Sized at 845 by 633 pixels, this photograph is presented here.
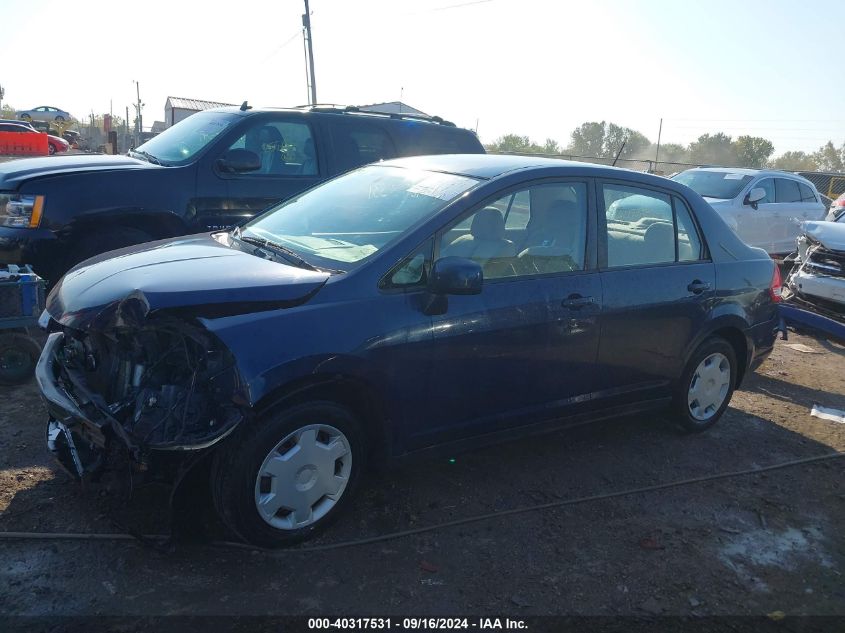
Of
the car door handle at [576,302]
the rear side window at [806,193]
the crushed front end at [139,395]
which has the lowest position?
the crushed front end at [139,395]

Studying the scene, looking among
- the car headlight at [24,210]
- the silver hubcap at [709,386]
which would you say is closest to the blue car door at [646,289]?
the silver hubcap at [709,386]

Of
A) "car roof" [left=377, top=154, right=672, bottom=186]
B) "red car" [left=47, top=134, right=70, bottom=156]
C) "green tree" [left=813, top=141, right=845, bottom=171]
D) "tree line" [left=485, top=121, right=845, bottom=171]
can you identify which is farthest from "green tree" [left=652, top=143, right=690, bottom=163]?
"car roof" [left=377, top=154, right=672, bottom=186]

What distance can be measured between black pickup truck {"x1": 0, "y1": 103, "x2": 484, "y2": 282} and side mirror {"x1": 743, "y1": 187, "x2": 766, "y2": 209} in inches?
248

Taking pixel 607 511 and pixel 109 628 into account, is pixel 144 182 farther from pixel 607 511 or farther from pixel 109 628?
pixel 607 511

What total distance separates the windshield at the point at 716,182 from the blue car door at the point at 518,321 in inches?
332

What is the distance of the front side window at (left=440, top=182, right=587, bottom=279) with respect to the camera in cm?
363

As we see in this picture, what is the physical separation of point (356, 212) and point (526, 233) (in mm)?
984

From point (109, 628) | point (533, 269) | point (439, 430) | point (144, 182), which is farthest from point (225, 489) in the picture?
point (144, 182)

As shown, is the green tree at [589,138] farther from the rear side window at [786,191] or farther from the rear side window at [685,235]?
the rear side window at [685,235]

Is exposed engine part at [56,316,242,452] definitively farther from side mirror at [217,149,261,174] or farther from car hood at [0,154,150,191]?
side mirror at [217,149,261,174]

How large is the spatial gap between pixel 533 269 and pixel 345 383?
1.31 m

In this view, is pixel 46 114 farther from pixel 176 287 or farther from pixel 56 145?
pixel 176 287

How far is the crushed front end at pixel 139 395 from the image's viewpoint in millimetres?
2846

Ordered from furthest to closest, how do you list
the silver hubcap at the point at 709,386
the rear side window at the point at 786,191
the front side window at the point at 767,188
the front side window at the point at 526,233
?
the rear side window at the point at 786,191 < the front side window at the point at 767,188 < the silver hubcap at the point at 709,386 < the front side window at the point at 526,233
